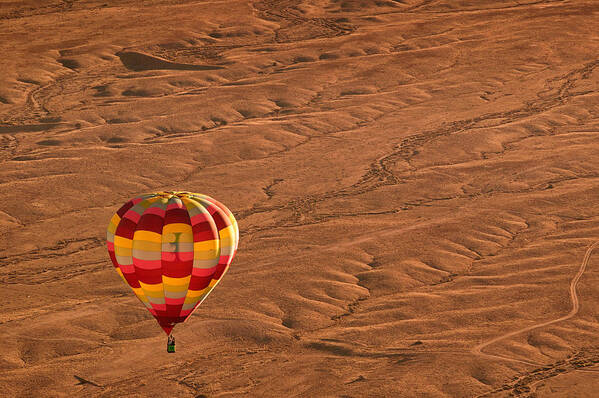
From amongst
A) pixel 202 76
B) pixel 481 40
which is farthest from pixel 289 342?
pixel 481 40

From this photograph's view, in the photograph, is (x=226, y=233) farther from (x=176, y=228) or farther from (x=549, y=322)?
(x=549, y=322)

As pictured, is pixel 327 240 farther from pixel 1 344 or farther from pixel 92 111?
pixel 92 111

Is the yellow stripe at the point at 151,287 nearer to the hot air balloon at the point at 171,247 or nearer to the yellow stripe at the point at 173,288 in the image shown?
the hot air balloon at the point at 171,247

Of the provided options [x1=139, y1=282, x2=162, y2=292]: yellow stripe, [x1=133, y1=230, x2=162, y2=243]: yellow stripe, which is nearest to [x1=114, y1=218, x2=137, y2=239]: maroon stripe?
[x1=133, y1=230, x2=162, y2=243]: yellow stripe

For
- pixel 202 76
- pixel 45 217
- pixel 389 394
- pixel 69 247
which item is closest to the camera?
pixel 389 394

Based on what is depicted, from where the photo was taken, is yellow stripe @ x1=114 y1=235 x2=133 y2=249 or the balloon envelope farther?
yellow stripe @ x1=114 y1=235 x2=133 y2=249

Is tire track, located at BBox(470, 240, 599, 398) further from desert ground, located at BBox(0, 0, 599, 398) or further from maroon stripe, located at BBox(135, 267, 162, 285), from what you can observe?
maroon stripe, located at BBox(135, 267, 162, 285)
